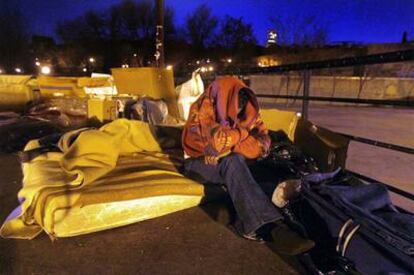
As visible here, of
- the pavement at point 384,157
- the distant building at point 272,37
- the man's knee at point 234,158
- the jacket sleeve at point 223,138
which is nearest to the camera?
the man's knee at point 234,158

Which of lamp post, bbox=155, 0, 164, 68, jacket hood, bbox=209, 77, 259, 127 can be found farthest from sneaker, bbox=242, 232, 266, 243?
lamp post, bbox=155, 0, 164, 68

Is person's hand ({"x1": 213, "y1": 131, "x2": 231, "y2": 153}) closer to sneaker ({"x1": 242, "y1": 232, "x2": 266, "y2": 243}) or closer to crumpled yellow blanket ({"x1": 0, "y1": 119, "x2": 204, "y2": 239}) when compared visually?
crumpled yellow blanket ({"x1": 0, "y1": 119, "x2": 204, "y2": 239})

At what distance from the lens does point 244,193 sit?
2.53m

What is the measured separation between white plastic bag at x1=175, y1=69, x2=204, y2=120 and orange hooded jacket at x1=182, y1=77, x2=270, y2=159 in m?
3.25

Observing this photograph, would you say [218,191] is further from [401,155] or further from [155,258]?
[401,155]

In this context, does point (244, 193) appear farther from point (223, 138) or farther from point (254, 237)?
point (223, 138)

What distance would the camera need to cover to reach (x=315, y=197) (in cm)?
233

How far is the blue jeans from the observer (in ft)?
7.91

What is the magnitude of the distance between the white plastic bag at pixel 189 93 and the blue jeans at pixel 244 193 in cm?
352

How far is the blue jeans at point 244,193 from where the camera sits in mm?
2410

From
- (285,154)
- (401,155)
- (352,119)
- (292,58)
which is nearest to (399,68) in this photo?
(292,58)

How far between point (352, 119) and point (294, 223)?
9772 mm

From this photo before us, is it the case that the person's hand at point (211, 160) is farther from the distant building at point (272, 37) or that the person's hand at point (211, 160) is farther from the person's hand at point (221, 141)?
the distant building at point (272, 37)

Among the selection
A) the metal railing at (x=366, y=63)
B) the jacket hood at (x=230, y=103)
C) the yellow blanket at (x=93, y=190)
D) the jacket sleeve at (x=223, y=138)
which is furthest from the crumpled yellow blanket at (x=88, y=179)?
the metal railing at (x=366, y=63)
